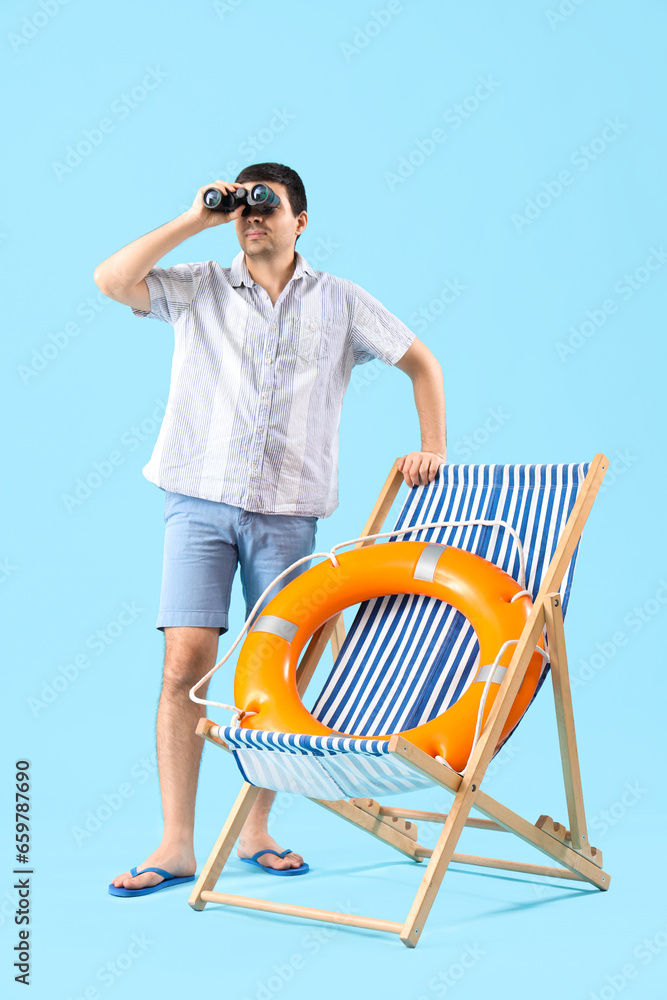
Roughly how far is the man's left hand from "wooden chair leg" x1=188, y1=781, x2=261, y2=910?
3.24 ft

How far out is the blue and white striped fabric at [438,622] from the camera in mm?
2818

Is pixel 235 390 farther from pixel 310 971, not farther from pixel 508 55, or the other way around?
pixel 508 55

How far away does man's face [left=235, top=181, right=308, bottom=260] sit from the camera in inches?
122

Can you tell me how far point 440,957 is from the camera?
2379mm

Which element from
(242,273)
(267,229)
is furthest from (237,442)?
(267,229)

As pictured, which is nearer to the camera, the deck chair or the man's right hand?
the deck chair

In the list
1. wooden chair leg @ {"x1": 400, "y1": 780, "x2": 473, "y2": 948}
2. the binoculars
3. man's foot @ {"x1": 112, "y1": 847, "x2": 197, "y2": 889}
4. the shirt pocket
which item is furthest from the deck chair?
the binoculars

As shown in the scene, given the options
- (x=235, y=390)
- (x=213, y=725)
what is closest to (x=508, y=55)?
(x=235, y=390)

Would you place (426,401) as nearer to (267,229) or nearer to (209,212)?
(267,229)

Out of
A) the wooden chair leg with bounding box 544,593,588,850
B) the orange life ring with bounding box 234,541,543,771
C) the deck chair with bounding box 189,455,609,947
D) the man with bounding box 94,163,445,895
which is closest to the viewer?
the deck chair with bounding box 189,455,609,947

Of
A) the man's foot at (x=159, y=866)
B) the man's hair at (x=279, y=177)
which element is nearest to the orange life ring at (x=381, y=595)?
the man's foot at (x=159, y=866)

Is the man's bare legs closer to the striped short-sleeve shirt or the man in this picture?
the man

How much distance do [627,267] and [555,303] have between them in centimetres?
39

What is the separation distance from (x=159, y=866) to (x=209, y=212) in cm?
173
